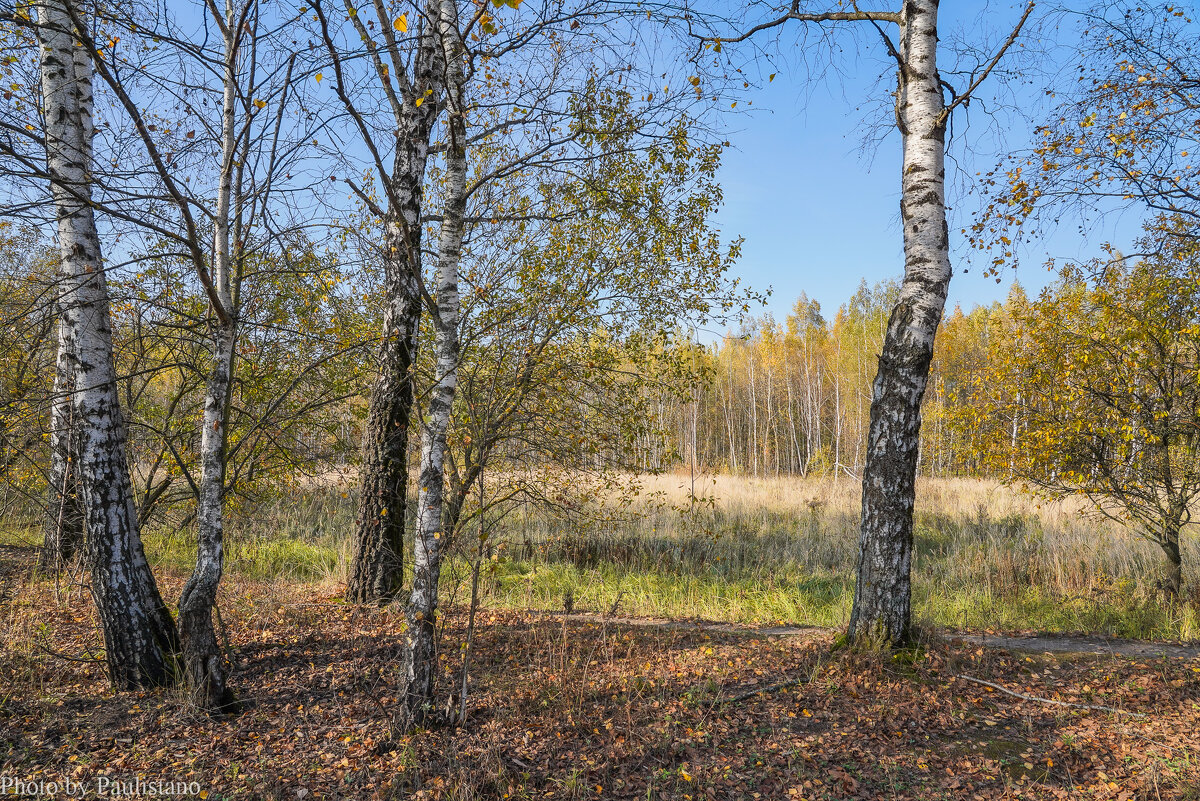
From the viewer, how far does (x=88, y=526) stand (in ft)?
13.2

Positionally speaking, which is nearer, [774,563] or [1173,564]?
[1173,564]

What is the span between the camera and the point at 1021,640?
5152 mm

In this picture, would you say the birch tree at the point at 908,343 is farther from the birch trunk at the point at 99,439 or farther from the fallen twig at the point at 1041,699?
the birch trunk at the point at 99,439

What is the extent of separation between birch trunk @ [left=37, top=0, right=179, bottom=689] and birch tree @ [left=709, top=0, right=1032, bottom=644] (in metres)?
5.10

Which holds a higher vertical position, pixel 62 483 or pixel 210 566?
pixel 62 483

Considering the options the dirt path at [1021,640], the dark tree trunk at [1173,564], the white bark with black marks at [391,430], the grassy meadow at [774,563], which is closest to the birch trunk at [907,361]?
the dirt path at [1021,640]

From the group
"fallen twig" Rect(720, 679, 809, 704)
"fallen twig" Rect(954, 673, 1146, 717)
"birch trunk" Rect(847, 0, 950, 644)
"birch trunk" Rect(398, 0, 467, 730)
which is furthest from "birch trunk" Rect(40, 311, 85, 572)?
"fallen twig" Rect(954, 673, 1146, 717)

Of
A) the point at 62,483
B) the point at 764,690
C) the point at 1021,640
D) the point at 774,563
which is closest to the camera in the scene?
the point at 764,690

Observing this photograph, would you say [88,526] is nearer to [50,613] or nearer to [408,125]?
[50,613]

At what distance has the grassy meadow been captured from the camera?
250 inches

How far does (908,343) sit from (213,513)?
4.90 metres

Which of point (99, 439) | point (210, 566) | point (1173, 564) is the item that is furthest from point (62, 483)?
point (1173, 564)

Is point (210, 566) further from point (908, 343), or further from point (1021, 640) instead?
point (1021, 640)

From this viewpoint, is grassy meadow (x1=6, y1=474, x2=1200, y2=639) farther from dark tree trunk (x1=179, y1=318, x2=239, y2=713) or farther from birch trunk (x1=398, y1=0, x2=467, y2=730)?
dark tree trunk (x1=179, y1=318, x2=239, y2=713)
